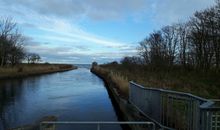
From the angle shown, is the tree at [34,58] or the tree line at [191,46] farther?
the tree at [34,58]

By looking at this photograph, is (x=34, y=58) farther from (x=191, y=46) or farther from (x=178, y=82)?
(x=178, y=82)

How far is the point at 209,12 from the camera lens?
35.5 metres

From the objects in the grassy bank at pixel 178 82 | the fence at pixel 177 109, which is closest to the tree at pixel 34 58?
the grassy bank at pixel 178 82

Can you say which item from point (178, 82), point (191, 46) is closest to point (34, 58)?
point (191, 46)

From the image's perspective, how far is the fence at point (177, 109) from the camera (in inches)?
223

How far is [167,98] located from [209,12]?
2871 cm

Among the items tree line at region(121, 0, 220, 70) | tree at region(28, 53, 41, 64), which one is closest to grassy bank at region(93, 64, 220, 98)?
tree line at region(121, 0, 220, 70)

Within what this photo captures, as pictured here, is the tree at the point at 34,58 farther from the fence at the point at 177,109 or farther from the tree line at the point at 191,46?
the fence at the point at 177,109

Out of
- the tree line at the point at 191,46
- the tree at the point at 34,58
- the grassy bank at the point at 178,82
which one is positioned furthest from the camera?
the tree at the point at 34,58

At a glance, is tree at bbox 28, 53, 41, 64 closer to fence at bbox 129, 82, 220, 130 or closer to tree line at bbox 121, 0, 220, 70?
tree line at bbox 121, 0, 220, 70

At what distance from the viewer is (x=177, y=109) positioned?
9828mm

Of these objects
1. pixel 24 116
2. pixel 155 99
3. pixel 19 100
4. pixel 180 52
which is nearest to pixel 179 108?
pixel 155 99

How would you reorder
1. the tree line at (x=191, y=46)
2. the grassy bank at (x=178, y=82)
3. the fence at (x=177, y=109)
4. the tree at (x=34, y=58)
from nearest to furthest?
the fence at (x=177, y=109), the grassy bank at (x=178, y=82), the tree line at (x=191, y=46), the tree at (x=34, y=58)

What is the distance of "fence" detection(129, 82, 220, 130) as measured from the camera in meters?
5.66
